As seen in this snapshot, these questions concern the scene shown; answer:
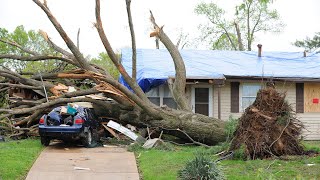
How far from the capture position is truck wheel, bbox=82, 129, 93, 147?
43.7ft

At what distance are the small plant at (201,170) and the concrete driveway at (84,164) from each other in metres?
1.58

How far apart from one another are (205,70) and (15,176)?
10.9 m

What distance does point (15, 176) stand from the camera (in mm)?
8719

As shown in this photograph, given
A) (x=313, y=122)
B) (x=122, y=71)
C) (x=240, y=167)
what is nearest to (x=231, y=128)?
(x=240, y=167)

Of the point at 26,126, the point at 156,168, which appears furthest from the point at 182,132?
the point at 26,126

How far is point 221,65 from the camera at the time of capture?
769 inches

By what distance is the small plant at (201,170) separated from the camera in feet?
24.8

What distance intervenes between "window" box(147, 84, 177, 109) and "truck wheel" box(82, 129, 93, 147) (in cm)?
495

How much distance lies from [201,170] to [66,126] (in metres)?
6.34

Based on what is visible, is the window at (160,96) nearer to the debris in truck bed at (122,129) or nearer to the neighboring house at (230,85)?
the neighboring house at (230,85)

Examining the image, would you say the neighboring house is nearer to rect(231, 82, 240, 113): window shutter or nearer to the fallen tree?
rect(231, 82, 240, 113): window shutter

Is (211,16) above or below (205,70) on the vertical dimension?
above

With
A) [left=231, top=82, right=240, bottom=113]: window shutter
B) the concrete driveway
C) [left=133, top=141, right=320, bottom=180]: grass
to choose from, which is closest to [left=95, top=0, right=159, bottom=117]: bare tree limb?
the concrete driveway

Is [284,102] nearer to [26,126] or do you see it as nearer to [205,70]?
[205,70]
